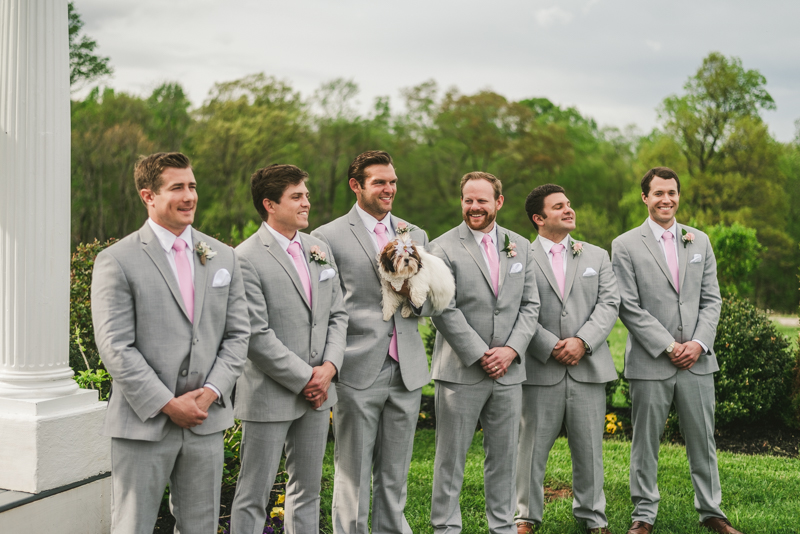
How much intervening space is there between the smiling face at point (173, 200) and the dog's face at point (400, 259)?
4.14 feet

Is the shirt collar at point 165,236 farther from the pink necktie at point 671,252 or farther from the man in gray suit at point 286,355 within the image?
the pink necktie at point 671,252

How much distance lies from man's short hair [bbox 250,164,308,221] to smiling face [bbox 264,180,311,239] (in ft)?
0.07

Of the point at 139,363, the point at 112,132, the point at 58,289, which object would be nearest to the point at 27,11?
the point at 58,289

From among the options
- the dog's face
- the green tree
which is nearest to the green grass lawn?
the dog's face

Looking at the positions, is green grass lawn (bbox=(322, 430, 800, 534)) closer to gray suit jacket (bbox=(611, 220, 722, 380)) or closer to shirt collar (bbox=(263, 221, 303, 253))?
gray suit jacket (bbox=(611, 220, 722, 380))

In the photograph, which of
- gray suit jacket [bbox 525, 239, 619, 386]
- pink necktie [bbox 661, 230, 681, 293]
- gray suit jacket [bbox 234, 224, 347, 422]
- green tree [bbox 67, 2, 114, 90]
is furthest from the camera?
green tree [bbox 67, 2, 114, 90]

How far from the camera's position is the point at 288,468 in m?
4.20

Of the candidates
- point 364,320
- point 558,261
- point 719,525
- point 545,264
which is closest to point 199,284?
point 364,320

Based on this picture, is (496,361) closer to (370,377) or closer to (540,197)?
(370,377)

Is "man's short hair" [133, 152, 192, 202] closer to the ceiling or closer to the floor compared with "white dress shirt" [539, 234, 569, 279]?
closer to the ceiling

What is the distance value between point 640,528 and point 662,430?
735 mm

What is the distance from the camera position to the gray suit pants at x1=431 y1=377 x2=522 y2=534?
473 centimetres

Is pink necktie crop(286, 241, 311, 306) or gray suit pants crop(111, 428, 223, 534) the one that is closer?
gray suit pants crop(111, 428, 223, 534)

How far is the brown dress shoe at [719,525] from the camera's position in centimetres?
509
